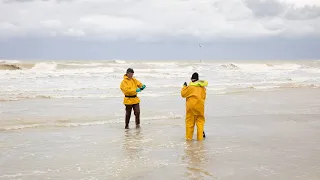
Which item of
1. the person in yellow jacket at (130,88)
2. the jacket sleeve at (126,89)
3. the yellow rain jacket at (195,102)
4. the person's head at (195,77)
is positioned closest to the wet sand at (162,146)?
the yellow rain jacket at (195,102)

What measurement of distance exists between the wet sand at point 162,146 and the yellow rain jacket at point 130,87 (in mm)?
742

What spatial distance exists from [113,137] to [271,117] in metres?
5.34

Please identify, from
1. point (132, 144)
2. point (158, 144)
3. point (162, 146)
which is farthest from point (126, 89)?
point (162, 146)

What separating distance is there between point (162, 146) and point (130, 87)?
2468 millimetres

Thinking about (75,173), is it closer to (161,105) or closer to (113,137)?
(113,137)

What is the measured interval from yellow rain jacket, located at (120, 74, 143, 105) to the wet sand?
2.43 ft

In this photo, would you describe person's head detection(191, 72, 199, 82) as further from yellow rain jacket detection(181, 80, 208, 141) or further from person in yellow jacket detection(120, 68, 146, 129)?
person in yellow jacket detection(120, 68, 146, 129)

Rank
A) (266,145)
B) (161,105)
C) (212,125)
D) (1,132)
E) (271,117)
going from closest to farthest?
(266,145) < (1,132) < (212,125) < (271,117) < (161,105)

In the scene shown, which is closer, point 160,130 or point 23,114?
point 160,130

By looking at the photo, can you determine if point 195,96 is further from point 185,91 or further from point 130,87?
point 130,87

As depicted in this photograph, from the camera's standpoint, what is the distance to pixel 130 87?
1000 centimetres

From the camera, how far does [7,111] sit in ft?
44.9

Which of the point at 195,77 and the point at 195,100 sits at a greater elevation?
the point at 195,77

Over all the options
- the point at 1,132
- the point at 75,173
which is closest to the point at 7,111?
the point at 1,132
